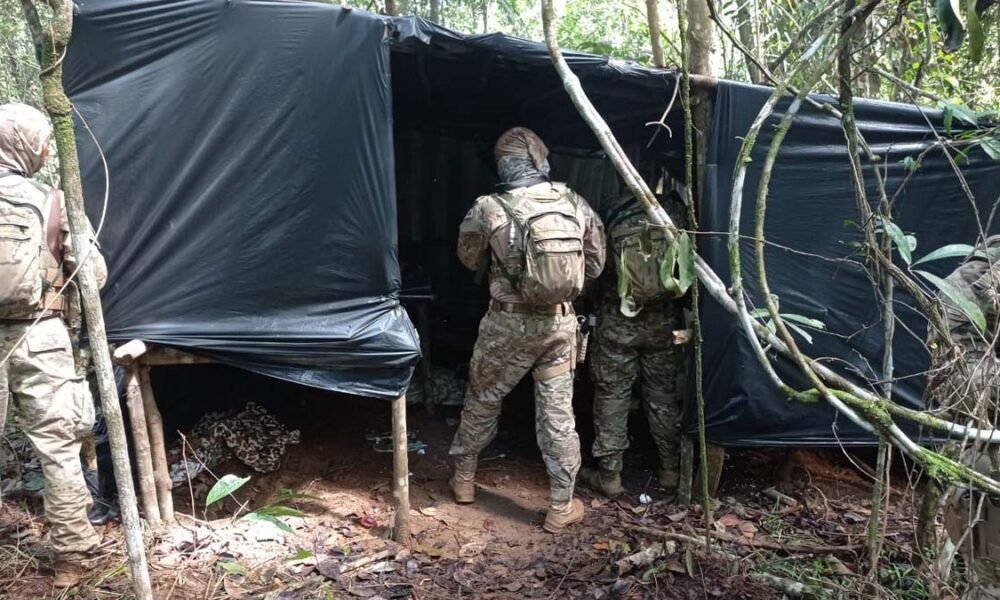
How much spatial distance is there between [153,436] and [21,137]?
1.41 metres

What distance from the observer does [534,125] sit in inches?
195

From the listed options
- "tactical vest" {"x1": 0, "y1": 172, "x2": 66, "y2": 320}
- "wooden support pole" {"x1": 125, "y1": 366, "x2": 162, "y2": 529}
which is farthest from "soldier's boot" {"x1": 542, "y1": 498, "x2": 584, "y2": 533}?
"tactical vest" {"x1": 0, "y1": 172, "x2": 66, "y2": 320}

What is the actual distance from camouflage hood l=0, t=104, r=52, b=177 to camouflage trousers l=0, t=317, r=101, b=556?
2.13ft

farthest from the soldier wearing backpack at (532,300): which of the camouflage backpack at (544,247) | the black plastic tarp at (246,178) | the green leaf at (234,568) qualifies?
the green leaf at (234,568)

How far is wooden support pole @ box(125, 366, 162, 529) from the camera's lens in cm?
288

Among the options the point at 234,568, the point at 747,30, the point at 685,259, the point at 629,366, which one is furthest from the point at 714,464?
the point at 747,30

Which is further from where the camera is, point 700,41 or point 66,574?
point 700,41

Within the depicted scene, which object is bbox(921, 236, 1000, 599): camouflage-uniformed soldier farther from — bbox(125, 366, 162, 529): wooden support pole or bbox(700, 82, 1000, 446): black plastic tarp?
bbox(125, 366, 162, 529): wooden support pole

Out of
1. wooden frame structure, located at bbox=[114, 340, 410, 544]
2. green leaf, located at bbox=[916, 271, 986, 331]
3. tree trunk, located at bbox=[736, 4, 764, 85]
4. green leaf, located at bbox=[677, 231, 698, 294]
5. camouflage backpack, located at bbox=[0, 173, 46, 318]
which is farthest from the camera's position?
tree trunk, located at bbox=[736, 4, 764, 85]

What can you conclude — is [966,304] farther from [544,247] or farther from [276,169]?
[276,169]

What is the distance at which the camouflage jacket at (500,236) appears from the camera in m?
3.37

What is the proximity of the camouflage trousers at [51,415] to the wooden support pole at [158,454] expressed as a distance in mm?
315

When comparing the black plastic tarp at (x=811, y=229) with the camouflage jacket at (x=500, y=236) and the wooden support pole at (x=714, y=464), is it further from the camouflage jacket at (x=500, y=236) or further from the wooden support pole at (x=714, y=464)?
the camouflage jacket at (x=500, y=236)

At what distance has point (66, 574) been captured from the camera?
2.68 metres
